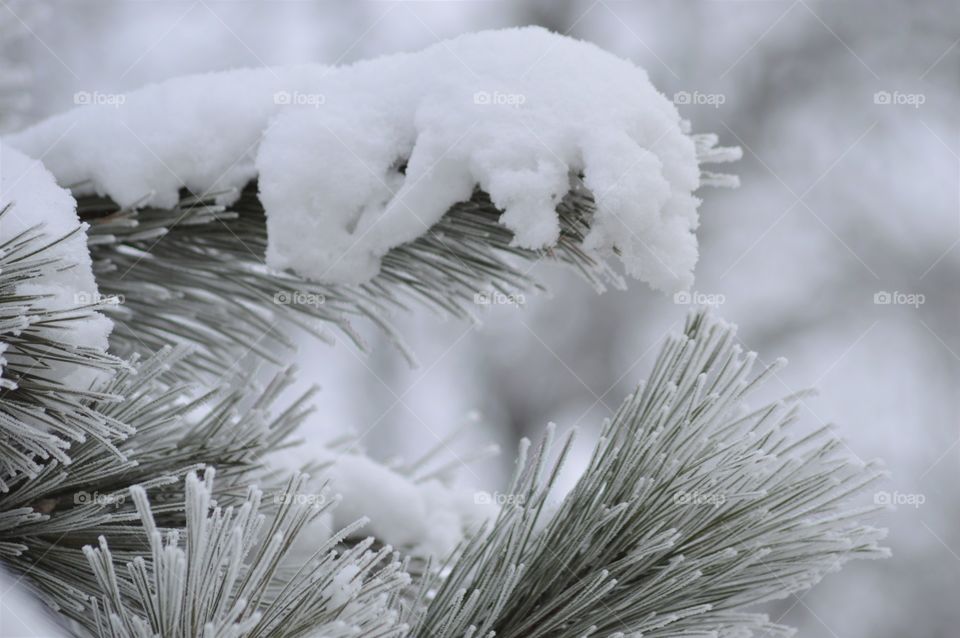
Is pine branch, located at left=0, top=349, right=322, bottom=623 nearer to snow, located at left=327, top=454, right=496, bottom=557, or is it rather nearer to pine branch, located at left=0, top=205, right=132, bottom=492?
pine branch, located at left=0, top=205, right=132, bottom=492

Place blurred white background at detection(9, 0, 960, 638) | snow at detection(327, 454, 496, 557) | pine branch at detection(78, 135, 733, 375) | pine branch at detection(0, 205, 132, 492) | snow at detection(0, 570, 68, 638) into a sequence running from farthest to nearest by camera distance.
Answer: blurred white background at detection(9, 0, 960, 638)
snow at detection(327, 454, 496, 557)
pine branch at detection(78, 135, 733, 375)
pine branch at detection(0, 205, 132, 492)
snow at detection(0, 570, 68, 638)

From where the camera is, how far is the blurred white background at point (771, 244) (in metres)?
5.21

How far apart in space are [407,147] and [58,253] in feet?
0.84

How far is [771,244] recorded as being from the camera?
5.44 metres

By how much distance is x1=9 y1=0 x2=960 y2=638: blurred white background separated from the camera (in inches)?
205

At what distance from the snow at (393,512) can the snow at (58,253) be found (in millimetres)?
366

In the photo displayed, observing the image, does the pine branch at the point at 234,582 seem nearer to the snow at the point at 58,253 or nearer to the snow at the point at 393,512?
the snow at the point at 58,253

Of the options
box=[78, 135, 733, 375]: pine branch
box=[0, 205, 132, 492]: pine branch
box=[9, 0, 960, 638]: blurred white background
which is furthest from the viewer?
box=[9, 0, 960, 638]: blurred white background

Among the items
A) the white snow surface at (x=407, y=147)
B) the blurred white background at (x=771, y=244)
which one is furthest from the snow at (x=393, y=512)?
the blurred white background at (x=771, y=244)

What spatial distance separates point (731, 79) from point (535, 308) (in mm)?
1969

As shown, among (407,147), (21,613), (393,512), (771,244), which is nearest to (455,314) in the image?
(407,147)

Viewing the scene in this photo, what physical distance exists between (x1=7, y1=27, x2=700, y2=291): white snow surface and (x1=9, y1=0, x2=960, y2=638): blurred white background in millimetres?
4206

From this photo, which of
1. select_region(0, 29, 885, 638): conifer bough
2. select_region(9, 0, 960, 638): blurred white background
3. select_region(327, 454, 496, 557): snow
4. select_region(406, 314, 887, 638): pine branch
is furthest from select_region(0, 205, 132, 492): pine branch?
select_region(9, 0, 960, 638): blurred white background

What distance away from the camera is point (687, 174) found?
621mm
